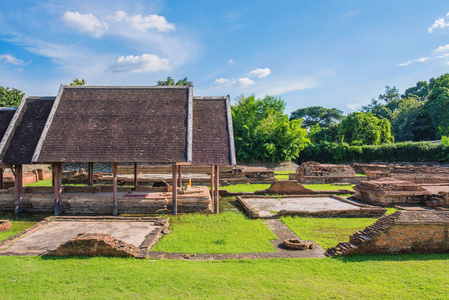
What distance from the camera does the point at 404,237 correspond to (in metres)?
7.93

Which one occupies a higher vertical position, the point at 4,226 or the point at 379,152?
the point at 379,152

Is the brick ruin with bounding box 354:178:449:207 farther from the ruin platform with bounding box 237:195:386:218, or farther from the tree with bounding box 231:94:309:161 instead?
the tree with bounding box 231:94:309:161

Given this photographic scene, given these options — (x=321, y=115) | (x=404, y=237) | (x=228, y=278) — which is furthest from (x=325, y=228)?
(x=321, y=115)

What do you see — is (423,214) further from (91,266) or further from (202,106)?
(202,106)

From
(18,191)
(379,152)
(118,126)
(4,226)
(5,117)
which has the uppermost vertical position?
(5,117)

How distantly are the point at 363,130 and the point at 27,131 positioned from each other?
4606 centimetres

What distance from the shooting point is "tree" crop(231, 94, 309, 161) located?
39.4 metres

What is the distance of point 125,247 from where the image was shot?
308 inches

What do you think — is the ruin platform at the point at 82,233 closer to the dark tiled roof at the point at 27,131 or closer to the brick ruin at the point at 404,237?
the dark tiled roof at the point at 27,131

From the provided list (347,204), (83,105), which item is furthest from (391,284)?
(83,105)

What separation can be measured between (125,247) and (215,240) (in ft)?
8.85

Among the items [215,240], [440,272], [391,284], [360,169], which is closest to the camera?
[391,284]

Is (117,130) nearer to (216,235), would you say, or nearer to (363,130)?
(216,235)

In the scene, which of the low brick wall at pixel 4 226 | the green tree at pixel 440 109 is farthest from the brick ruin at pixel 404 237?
the green tree at pixel 440 109
